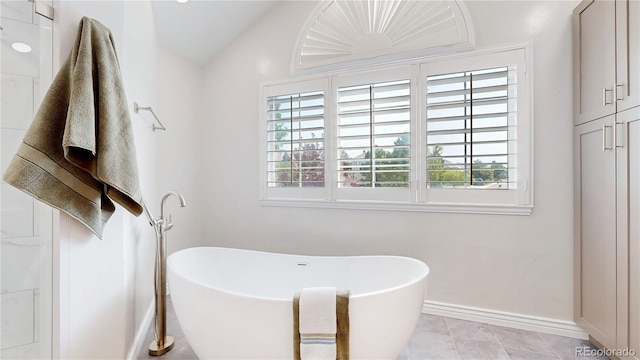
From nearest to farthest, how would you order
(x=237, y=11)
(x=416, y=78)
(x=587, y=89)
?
(x=587, y=89)
(x=416, y=78)
(x=237, y=11)

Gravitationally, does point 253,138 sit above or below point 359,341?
above

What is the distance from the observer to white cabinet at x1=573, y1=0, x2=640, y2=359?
4.69 ft

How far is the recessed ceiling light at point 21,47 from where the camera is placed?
3.70 feet

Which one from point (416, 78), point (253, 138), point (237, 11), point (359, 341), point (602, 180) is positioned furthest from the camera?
point (253, 138)

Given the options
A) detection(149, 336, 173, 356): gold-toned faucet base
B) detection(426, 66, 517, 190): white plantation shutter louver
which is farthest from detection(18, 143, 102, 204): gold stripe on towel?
detection(426, 66, 517, 190): white plantation shutter louver

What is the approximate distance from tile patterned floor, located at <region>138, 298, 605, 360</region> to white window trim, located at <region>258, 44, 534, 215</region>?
78cm

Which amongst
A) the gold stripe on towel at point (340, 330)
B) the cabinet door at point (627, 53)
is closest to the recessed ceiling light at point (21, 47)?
the gold stripe on towel at point (340, 330)

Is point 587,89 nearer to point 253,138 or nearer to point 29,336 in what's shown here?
point 253,138

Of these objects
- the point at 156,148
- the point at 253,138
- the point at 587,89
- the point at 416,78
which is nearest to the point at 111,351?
the point at 156,148

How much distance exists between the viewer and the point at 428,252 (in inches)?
86.6

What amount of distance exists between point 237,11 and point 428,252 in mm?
2500

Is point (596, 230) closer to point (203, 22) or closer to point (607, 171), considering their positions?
point (607, 171)

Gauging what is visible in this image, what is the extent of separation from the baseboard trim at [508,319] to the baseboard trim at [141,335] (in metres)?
1.90

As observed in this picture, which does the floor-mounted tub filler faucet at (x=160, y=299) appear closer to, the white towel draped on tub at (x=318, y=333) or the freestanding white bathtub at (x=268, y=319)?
the freestanding white bathtub at (x=268, y=319)
